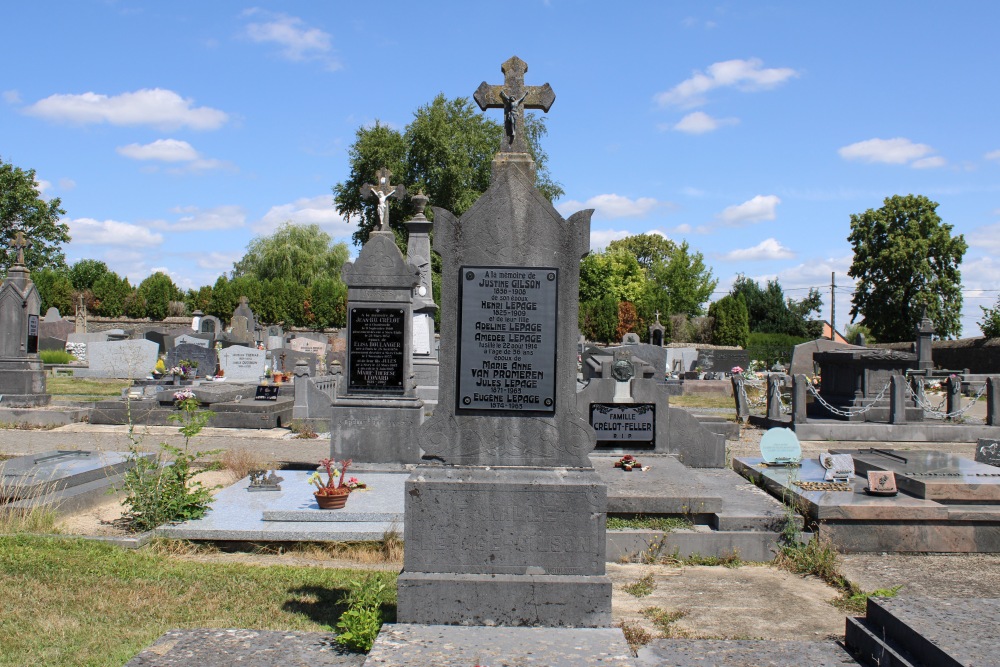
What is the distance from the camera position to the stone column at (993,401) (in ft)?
54.1

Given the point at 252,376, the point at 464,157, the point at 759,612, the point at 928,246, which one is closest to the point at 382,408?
the point at 759,612

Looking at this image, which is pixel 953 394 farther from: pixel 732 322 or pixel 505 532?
pixel 732 322

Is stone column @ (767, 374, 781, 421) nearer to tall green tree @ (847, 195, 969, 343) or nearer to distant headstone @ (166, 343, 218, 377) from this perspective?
distant headstone @ (166, 343, 218, 377)

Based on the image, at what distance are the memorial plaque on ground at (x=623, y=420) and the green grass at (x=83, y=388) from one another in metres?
14.6

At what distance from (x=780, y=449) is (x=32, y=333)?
1742cm

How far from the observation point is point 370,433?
34.9 feet

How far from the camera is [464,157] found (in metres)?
47.7

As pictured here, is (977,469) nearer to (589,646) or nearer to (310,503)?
(589,646)

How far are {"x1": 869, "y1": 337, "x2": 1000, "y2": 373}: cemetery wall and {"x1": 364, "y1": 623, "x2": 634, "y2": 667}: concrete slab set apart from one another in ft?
112

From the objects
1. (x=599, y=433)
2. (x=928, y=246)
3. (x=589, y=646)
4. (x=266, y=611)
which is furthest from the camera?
(x=928, y=246)

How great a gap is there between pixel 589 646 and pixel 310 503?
187 inches

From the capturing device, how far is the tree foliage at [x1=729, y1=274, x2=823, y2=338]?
5709 cm

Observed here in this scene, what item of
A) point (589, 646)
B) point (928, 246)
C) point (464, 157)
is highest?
point (464, 157)

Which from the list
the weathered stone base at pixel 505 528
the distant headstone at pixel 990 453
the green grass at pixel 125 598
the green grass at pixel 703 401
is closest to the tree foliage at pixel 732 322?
the green grass at pixel 703 401
